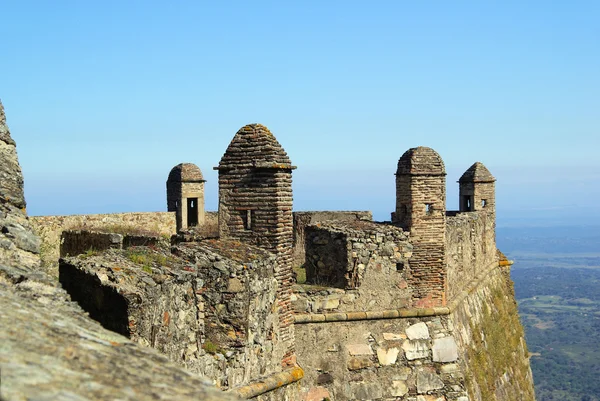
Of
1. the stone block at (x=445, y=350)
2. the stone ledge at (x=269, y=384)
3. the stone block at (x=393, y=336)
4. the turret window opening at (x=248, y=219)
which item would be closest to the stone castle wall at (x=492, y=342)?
the stone block at (x=445, y=350)

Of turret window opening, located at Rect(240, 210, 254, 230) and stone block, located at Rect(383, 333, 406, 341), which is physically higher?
turret window opening, located at Rect(240, 210, 254, 230)

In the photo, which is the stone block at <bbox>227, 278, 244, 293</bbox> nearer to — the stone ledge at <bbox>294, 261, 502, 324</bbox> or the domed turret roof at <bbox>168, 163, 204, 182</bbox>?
the stone ledge at <bbox>294, 261, 502, 324</bbox>

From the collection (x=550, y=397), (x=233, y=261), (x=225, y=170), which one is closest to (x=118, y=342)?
(x=233, y=261)

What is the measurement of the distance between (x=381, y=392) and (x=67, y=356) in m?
12.2

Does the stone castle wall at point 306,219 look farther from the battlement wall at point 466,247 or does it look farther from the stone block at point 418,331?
the stone block at point 418,331

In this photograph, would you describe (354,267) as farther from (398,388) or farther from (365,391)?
(398,388)

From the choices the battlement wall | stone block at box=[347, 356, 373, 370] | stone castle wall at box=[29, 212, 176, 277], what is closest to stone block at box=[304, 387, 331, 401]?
stone block at box=[347, 356, 373, 370]

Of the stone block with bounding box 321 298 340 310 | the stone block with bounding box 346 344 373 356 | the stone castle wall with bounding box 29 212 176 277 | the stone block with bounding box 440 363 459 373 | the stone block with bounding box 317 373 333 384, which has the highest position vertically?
the stone castle wall with bounding box 29 212 176 277

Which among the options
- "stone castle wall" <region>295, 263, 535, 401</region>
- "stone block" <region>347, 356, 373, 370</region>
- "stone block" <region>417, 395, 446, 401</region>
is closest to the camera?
"stone castle wall" <region>295, 263, 535, 401</region>

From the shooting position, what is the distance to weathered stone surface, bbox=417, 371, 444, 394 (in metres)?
15.2

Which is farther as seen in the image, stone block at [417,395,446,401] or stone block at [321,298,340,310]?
stone block at [417,395,446,401]

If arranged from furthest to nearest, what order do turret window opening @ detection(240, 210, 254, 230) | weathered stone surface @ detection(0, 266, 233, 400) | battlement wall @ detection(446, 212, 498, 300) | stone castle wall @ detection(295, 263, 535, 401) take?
battlement wall @ detection(446, 212, 498, 300) < stone castle wall @ detection(295, 263, 535, 401) < turret window opening @ detection(240, 210, 254, 230) < weathered stone surface @ detection(0, 266, 233, 400)

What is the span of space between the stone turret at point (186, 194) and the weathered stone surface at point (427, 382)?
→ 43.3 ft

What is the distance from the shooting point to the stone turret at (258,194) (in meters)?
11.9
